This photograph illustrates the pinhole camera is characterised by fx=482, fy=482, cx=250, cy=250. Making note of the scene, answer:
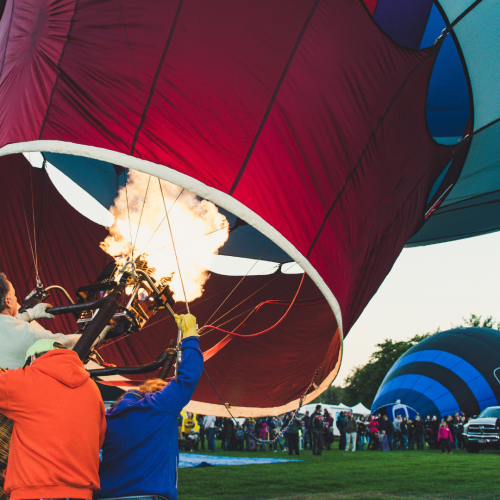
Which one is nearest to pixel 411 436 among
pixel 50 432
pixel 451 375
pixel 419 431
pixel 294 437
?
pixel 419 431

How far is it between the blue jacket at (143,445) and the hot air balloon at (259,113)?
3.87 feet

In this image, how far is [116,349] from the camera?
→ 5430 mm

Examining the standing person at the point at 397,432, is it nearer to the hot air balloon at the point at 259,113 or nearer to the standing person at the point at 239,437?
the standing person at the point at 239,437

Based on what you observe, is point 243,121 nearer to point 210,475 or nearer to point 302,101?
point 302,101

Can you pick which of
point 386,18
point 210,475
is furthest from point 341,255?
point 210,475

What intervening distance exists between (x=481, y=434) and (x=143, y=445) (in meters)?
13.4

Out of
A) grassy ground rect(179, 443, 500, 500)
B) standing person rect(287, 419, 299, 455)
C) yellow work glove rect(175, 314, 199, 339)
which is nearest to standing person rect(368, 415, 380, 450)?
standing person rect(287, 419, 299, 455)

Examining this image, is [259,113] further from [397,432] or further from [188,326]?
[397,432]

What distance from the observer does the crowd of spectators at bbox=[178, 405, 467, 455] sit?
12.2 metres

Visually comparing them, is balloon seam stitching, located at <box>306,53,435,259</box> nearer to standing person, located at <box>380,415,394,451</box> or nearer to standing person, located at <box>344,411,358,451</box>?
standing person, located at <box>344,411,358,451</box>

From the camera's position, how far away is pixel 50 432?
162 cm

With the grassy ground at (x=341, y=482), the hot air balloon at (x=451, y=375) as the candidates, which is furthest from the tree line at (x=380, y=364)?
the grassy ground at (x=341, y=482)

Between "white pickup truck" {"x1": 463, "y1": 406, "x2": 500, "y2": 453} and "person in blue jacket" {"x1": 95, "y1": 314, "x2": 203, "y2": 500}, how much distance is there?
13107 mm

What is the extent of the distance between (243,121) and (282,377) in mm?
3267
